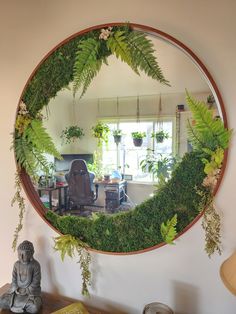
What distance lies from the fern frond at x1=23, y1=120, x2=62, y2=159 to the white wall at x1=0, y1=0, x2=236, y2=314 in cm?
18

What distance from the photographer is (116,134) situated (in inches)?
42.2

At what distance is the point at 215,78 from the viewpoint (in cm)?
93

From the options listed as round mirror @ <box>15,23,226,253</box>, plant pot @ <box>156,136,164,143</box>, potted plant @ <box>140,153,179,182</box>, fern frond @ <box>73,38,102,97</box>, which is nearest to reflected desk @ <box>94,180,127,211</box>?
round mirror @ <box>15,23,226,253</box>

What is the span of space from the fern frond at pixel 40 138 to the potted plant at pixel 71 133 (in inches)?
2.8

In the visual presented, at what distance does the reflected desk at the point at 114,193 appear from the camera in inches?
42.3

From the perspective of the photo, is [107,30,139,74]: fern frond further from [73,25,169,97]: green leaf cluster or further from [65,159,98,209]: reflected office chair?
[65,159,98,209]: reflected office chair

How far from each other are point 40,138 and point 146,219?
646 millimetres

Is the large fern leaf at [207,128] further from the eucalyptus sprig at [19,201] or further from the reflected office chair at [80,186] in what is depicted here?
the eucalyptus sprig at [19,201]

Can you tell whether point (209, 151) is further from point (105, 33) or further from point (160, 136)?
point (105, 33)

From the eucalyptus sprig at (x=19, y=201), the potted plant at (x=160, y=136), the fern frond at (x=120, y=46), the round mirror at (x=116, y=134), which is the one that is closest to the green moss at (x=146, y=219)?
the round mirror at (x=116, y=134)

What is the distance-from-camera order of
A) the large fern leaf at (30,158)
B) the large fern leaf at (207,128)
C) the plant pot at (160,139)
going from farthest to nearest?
1. the large fern leaf at (30,158)
2. the plant pot at (160,139)
3. the large fern leaf at (207,128)

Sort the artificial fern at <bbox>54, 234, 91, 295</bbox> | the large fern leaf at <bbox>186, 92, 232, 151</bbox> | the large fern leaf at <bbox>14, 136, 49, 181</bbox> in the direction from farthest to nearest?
1. the large fern leaf at <bbox>14, 136, 49, 181</bbox>
2. the artificial fern at <bbox>54, 234, 91, 295</bbox>
3. the large fern leaf at <bbox>186, 92, 232, 151</bbox>

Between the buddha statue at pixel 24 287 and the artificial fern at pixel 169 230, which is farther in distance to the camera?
the buddha statue at pixel 24 287

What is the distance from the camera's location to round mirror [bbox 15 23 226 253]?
97cm
